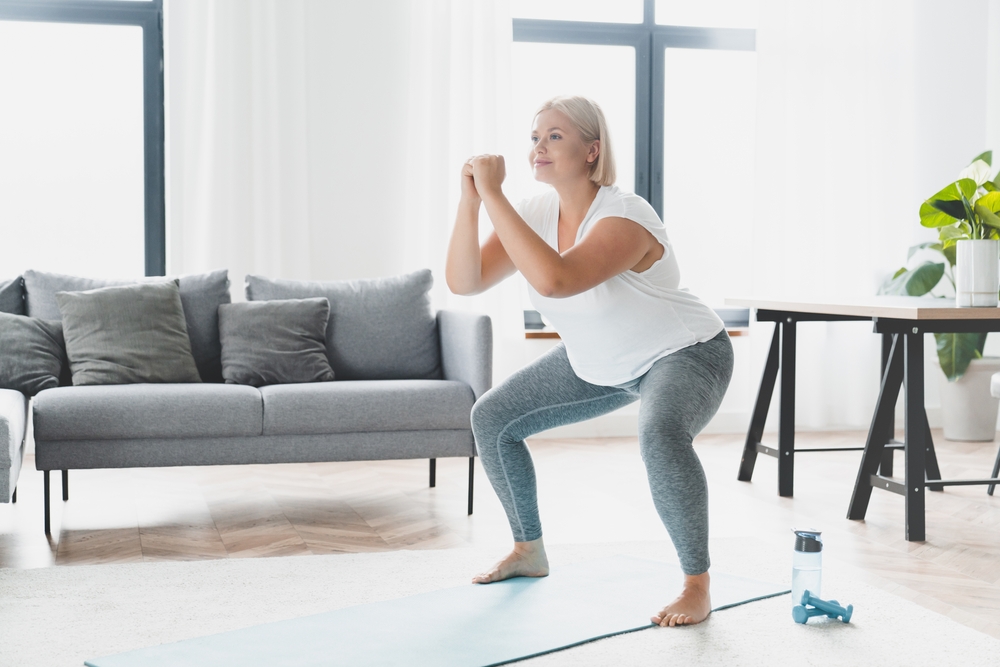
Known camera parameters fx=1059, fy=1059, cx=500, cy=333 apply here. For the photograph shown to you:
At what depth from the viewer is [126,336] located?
3443 millimetres

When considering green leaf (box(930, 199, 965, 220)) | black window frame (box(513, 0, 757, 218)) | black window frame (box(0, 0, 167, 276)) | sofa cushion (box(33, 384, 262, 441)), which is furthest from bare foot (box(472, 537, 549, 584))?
black window frame (box(513, 0, 757, 218))

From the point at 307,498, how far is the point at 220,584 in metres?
1.14

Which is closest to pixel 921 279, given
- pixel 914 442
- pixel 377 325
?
pixel 914 442

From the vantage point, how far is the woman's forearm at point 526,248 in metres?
2.09

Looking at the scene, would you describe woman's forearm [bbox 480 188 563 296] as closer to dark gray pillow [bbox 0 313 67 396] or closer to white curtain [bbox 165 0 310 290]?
dark gray pillow [bbox 0 313 67 396]

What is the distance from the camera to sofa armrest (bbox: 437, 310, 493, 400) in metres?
3.36

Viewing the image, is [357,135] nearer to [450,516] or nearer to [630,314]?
[450,516]

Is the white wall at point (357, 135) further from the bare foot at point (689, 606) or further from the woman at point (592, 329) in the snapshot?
the bare foot at point (689, 606)

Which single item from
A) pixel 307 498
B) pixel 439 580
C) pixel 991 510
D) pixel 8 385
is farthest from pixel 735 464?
pixel 8 385

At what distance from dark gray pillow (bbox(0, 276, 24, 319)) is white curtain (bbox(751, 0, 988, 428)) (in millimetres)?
3354

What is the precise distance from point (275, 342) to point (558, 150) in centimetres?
160

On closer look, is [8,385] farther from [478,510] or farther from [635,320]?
[635,320]

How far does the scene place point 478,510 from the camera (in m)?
3.40

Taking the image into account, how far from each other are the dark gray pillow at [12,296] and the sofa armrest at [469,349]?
1.44 m
